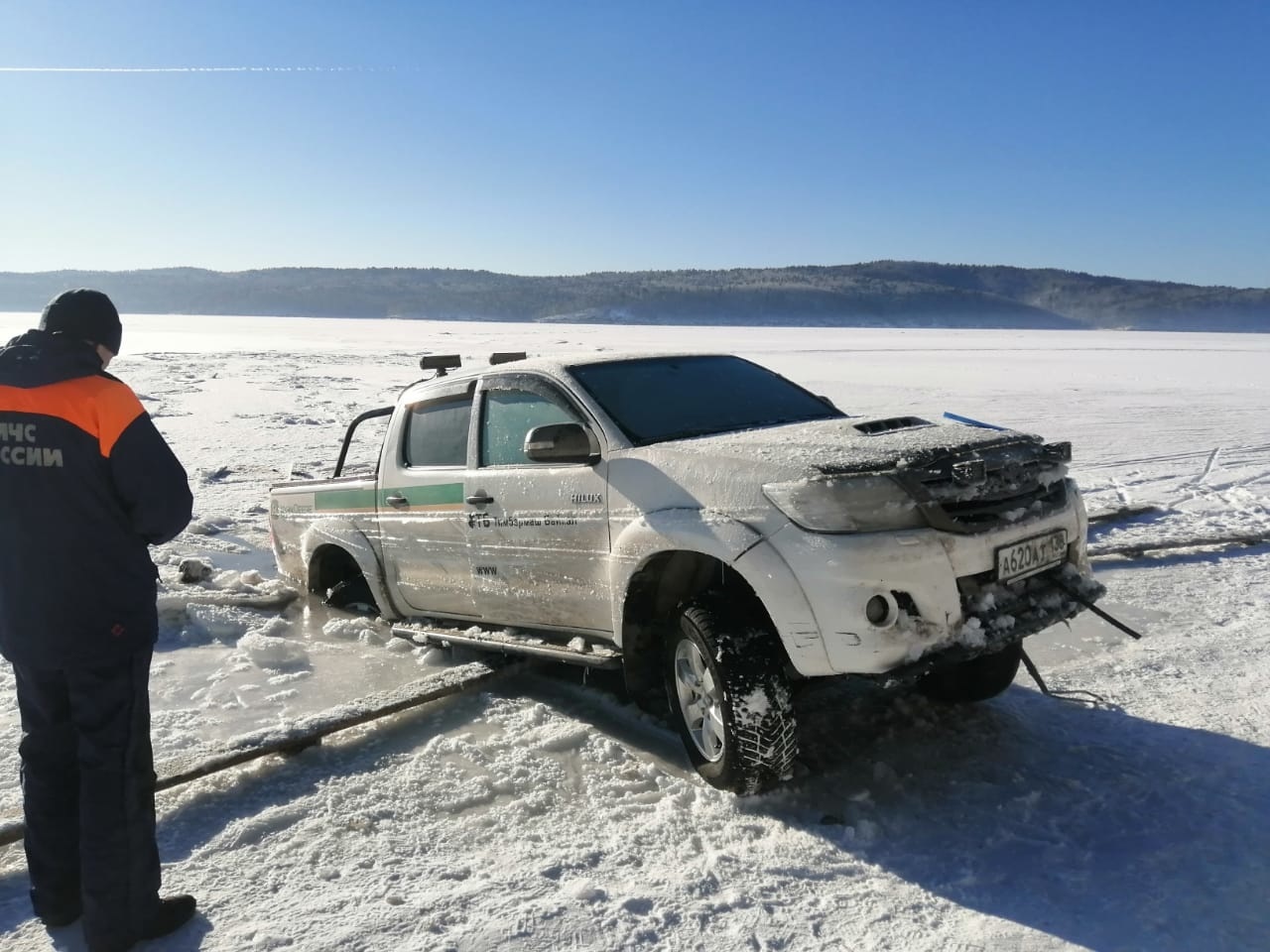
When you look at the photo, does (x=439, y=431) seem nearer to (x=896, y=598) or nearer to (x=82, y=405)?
(x=82, y=405)

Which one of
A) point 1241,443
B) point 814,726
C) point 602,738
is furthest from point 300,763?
point 1241,443

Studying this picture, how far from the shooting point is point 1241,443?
12.4 m

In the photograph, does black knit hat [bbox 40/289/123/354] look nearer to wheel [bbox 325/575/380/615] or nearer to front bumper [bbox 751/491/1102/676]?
front bumper [bbox 751/491/1102/676]

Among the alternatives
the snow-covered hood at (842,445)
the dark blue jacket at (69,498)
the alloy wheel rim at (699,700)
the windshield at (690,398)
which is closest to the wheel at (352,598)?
the windshield at (690,398)

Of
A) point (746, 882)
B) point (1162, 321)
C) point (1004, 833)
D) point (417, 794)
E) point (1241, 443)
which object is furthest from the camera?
point (1162, 321)

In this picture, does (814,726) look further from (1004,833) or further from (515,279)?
(515,279)

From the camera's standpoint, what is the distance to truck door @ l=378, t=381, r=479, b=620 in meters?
4.88

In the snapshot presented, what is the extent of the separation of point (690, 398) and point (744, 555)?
1.33m

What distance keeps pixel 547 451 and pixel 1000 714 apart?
2.36 metres

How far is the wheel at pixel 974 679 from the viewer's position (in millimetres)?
4156

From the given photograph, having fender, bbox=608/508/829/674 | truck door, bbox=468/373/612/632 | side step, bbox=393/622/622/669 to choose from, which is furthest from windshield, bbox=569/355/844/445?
side step, bbox=393/622/622/669

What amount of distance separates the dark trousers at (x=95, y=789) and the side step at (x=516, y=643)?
179cm

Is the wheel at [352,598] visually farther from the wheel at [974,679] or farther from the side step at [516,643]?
the wheel at [974,679]

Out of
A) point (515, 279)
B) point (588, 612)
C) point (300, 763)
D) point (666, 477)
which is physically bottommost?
point (300, 763)
